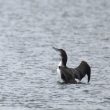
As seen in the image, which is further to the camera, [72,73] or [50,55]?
[50,55]

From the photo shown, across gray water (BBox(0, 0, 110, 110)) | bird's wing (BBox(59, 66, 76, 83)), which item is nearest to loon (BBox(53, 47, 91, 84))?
bird's wing (BBox(59, 66, 76, 83))

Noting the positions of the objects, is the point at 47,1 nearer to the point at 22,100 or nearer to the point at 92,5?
the point at 92,5

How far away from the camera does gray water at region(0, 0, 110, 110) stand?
23.2 m

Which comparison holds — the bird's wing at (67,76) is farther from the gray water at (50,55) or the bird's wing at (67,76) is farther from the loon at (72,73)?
the gray water at (50,55)

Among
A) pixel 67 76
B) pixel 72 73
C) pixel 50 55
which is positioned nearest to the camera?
pixel 67 76

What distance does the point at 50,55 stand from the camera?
106ft

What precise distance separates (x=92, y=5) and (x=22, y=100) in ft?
138

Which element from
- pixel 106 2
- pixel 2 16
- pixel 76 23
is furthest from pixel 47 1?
pixel 76 23

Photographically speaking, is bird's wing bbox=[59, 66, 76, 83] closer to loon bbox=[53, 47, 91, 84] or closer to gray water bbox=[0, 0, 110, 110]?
loon bbox=[53, 47, 91, 84]

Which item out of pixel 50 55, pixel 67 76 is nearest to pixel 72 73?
pixel 67 76

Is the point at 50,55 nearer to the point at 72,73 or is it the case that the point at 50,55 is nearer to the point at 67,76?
the point at 72,73

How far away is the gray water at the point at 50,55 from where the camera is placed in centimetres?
2320

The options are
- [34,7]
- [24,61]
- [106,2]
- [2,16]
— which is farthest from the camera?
[106,2]

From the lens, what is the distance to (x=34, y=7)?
62.2 metres
